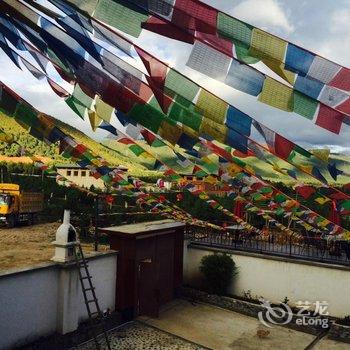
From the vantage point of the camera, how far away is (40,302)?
38.8 ft

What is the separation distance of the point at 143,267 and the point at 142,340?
3.04 meters

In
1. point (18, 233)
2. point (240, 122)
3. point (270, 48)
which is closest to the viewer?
point (270, 48)

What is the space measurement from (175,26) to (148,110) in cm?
183

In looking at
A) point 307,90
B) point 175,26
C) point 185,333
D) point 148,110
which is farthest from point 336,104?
point 185,333

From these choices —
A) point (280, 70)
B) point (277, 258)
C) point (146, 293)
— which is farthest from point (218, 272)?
point (280, 70)

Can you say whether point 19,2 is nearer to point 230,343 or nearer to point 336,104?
point 336,104

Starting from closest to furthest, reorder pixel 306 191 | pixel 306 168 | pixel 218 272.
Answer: pixel 306 168 < pixel 306 191 < pixel 218 272

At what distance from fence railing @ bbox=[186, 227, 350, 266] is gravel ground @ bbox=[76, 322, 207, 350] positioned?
20.0ft

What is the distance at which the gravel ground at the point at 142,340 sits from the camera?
1268 cm

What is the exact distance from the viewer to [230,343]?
44.9 ft

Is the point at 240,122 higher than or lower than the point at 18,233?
higher

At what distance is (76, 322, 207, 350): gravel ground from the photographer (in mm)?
12680

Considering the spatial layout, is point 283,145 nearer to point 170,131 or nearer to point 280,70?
point 280,70

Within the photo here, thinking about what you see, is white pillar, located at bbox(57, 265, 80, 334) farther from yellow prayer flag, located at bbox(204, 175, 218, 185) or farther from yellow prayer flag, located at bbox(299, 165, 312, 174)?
yellow prayer flag, located at bbox(299, 165, 312, 174)
